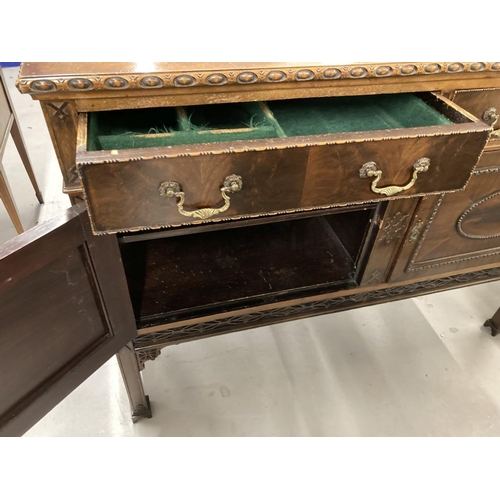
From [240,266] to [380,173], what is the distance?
378 millimetres

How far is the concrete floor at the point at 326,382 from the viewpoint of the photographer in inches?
38.2

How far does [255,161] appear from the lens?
1.54 ft

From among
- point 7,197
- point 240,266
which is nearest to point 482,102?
point 240,266

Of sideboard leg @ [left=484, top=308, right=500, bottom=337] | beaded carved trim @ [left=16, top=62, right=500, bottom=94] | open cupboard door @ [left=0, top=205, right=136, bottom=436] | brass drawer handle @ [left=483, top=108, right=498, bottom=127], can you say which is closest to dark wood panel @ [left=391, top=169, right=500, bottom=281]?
brass drawer handle @ [left=483, top=108, right=498, bottom=127]

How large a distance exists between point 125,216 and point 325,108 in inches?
14.5

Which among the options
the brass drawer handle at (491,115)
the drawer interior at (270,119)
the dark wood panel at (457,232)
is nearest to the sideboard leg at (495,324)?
the dark wood panel at (457,232)

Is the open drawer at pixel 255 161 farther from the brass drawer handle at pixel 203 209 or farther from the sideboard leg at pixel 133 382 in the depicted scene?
the sideboard leg at pixel 133 382

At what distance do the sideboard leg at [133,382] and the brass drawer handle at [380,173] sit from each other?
1.63ft

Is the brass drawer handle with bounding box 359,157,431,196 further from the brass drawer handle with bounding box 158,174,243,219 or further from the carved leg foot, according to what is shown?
the carved leg foot

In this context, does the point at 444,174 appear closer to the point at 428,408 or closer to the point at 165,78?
the point at 165,78

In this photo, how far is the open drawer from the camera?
0.44 meters

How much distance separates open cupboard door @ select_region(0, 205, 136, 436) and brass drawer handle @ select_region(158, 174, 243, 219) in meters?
0.11
